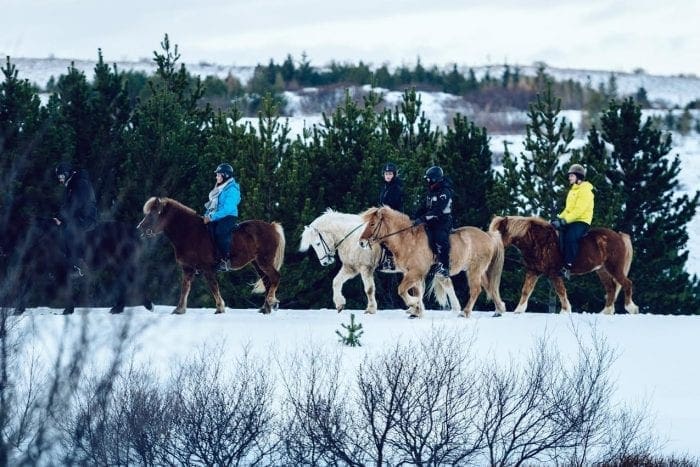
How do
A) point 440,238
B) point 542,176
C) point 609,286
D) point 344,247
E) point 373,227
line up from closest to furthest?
point 373,227 < point 440,238 < point 344,247 < point 609,286 < point 542,176

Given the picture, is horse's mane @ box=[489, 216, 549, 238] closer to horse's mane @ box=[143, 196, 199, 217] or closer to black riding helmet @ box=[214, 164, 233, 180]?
black riding helmet @ box=[214, 164, 233, 180]

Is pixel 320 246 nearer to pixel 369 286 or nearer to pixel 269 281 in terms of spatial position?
pixel 369 286

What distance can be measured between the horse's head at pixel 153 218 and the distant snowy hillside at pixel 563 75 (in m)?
100

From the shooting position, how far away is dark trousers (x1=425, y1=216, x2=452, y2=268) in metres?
22.5

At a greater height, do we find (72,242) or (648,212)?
(72,242)

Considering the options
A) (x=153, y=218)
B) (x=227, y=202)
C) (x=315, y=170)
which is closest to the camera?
(x=153, y=218)

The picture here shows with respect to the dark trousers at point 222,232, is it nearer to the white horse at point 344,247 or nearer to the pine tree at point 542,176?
the white horse at point 344,247

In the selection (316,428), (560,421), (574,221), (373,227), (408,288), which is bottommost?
(560,421)

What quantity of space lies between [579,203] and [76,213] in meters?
8.34

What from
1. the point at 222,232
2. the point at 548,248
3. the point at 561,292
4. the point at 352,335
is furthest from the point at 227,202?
the point at 561,292

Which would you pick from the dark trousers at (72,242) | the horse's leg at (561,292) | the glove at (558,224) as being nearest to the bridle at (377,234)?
the glove at (558,224)

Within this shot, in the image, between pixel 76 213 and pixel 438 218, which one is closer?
pixel 76 213

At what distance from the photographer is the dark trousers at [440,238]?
73.7 ft

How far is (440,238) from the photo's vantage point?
884 inches
